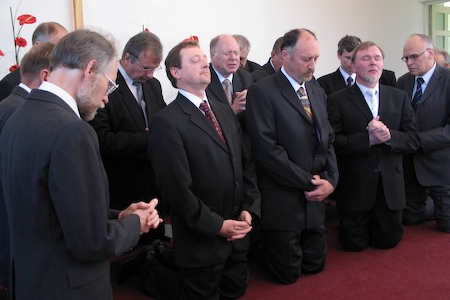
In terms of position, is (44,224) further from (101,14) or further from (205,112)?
(101,14)

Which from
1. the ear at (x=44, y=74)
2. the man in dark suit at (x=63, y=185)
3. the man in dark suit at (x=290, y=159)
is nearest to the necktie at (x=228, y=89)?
the man in dark suit at (x=290, y=159)

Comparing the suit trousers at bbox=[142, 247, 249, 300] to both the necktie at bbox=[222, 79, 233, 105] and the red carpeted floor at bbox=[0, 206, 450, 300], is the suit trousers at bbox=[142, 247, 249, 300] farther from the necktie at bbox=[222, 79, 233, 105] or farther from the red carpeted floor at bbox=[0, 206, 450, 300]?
the necktie at bbox=[222, 79, 233, 105]

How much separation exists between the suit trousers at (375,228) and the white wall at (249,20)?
9.16 ft

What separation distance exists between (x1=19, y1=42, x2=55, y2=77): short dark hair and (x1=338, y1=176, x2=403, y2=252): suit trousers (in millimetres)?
2580

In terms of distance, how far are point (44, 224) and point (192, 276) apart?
1319 millimetres

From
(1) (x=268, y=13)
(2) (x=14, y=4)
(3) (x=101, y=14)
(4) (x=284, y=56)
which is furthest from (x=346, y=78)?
(2) (x=14, y=4)

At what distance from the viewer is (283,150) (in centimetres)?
309

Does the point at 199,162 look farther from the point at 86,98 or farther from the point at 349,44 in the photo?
the point at 349,44

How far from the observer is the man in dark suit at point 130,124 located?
3.19 m

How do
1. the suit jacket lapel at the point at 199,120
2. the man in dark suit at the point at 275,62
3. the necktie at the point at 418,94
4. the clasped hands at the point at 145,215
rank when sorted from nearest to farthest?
the clasped hands at the point at 145,215 → the suit jacket lapel at the point at 199,120 → the necktie at the point at 418,94 → the man in dark suit at the point at 275,62

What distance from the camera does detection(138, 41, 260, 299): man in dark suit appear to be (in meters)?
2.53

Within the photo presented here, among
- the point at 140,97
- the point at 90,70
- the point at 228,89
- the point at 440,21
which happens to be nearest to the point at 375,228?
the point at 228,89

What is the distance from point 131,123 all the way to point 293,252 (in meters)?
1.49

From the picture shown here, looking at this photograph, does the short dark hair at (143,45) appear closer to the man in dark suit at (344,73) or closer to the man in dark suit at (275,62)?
the man in dark suit at (275,62)
